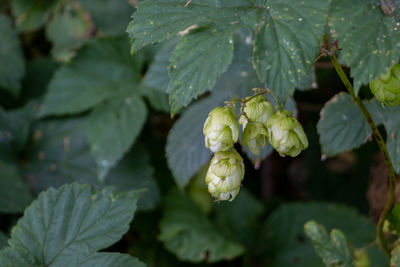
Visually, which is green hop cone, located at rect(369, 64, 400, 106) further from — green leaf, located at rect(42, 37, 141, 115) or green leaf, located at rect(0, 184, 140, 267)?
green leaf, located at rect(42, 37, 141, 115)

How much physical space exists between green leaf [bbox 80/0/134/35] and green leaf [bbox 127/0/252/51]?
58.6 inches

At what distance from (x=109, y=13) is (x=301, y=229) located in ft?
5.52

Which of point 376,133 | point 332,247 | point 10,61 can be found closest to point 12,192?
point 10,61

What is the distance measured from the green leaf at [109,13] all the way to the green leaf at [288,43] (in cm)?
166

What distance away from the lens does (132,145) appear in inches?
87.4

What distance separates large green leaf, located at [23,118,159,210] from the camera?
215cm

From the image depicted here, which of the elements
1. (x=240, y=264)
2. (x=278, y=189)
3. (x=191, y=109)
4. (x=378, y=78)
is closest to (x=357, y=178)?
(x=278, y=189)

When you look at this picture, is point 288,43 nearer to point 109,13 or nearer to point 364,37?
point 364,37

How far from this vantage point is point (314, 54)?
0.95 metres

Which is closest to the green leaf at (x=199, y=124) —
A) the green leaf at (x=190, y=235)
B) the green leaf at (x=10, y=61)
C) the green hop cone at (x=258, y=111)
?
the green leaf at (x=190, y=235)

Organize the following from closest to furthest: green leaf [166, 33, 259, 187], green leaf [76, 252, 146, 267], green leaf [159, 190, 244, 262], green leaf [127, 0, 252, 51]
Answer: green leaf [127, 0, 252, 51], green leaf [76, 252, 146, 267], green leaf [166, 33, 259, 187], green leaf [159, 190, 244, 262]

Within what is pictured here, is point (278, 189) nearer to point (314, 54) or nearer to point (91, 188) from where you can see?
point (91, 188)

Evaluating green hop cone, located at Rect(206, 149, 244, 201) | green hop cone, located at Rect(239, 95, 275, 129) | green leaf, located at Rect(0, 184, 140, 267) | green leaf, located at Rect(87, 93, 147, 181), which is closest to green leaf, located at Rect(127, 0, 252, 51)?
green hop cone, located at Rect(239, 95, 275, 129)

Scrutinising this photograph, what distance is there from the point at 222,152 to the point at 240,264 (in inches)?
61.3
